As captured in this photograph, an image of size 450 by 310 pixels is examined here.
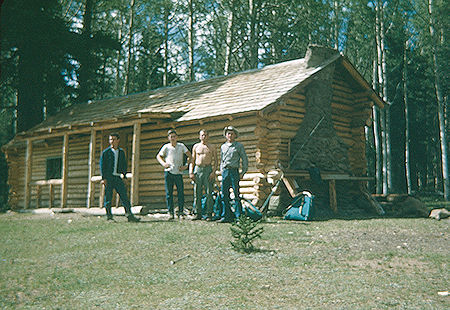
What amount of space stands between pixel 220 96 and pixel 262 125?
2.56m

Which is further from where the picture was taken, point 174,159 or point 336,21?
point 336,21

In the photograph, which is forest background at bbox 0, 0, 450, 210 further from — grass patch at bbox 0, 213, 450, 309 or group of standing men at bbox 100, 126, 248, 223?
grass patch at bbox 0, 213, 450, 309

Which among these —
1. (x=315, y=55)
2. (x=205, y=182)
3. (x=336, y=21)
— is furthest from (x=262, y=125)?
(x=336, y=21)

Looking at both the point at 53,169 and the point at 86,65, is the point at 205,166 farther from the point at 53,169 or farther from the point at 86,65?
the point at 86,65

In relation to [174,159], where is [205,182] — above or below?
below

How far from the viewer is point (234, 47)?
2905 centimetres

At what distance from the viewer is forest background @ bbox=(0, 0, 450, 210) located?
2319cm

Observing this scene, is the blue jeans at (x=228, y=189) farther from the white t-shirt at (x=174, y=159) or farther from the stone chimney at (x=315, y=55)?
the stone chimney at (x=315, y=55)

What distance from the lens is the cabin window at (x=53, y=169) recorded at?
20.3m

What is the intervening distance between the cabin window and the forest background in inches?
177

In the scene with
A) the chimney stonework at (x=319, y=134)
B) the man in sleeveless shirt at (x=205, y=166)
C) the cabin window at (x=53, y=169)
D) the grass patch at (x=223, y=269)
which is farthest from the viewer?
the cabin window at (x=53, y=169)

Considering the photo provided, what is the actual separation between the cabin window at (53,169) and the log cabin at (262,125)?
232 cm

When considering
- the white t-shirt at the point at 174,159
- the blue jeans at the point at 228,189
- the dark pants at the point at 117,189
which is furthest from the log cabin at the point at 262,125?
the white t-shirt at the point at 174,159

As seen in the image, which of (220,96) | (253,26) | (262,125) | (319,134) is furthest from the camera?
(253,26)
